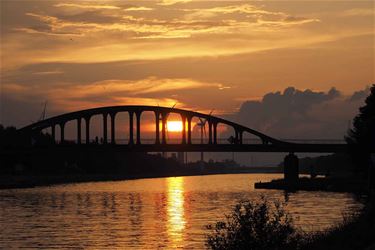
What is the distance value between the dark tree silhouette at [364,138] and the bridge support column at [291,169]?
27412mm

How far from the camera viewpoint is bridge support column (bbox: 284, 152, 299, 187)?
176 meters

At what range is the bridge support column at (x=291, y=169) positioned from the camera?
176 metres

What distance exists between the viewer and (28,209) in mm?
101625

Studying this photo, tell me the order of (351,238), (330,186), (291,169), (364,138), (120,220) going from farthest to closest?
1. (291,169)
2. (330,186)
3. (364,138)
4. (120,220)
5. (351,238)

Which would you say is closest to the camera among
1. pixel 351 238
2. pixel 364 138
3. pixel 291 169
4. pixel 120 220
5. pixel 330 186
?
pixel 351 238

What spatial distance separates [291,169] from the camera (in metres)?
180

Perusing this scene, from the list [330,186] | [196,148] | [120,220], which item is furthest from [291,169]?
[120,220]

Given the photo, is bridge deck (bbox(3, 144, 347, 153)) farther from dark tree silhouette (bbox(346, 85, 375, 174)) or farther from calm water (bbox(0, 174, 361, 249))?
calm water (bbox(0, 174, 361, 249))

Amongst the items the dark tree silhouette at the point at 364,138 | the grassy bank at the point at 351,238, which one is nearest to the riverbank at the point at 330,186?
the dark tree silhouette at the point at 364,138

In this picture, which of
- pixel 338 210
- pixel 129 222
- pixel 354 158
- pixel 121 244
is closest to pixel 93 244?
pixel 121 244

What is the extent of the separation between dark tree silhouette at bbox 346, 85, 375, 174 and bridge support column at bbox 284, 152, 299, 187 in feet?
89.9

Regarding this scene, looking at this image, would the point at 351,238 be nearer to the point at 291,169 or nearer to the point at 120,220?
the point at 120,220

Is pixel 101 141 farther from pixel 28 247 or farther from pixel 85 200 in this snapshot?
pixel 28 247

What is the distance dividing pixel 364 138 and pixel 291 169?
48.8m
